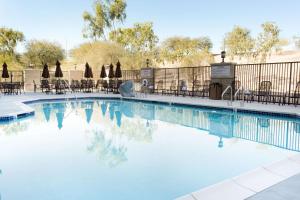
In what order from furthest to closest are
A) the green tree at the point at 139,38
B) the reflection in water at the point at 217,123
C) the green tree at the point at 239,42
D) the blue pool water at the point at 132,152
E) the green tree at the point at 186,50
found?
the green tree at the point at 239,42, the green tree at the point at 139,38, the green tree at the point at 186,50, the reflection in water at the point at 217,123, the blue pool water at the point at 132,152

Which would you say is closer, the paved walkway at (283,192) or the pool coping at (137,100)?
the paved walkway at (283,192)

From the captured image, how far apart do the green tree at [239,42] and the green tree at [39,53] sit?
19399 mm

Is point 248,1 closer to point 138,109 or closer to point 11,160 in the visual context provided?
point 138,109

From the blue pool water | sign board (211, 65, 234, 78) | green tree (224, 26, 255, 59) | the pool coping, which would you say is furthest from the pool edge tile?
green tree (224, 26, 255, 59)

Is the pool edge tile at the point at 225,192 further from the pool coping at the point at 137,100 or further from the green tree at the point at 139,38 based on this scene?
the green tree at the point at 139,38

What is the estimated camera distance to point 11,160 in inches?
182

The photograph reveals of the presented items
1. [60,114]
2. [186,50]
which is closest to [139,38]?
[186,50]

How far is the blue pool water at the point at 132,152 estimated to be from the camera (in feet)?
11.8

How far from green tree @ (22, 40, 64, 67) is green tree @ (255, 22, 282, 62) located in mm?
22082

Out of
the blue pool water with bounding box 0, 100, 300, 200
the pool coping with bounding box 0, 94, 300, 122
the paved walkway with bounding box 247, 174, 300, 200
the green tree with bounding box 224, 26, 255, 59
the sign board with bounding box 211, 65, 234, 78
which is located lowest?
the blue pool water with bounding box 0, 100, 300, 200

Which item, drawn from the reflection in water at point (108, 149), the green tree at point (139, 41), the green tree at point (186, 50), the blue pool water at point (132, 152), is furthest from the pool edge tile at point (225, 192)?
the green tree at point (186, 50)

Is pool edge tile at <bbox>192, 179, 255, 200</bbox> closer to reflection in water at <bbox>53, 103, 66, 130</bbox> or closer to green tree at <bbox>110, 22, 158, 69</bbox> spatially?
reflection in water at <bbox>53, 103, 66, 130</bbox>

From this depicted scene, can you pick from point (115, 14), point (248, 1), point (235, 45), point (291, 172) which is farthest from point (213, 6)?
point (291, 172)

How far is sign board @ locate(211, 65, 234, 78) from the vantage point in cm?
1112
